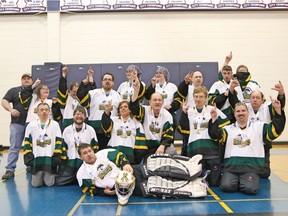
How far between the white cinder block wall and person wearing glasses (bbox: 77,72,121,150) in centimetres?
525

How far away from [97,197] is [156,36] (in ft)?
24.3

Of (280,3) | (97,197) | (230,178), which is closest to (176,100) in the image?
(230,178)

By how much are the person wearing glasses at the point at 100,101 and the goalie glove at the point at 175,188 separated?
5.09ft

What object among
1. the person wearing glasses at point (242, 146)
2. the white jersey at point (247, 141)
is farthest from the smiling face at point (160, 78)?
the white jersey at point (247, 141)

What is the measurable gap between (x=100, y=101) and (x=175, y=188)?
2177mm

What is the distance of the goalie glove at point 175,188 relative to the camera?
14.0ft

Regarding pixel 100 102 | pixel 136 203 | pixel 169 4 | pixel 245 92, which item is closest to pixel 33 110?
pixel 100 102

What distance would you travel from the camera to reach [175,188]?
4293mm

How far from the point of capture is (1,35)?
10.8 metres

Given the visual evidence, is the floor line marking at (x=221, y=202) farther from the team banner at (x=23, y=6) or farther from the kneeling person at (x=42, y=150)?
the team banner at (x=23, y=6)

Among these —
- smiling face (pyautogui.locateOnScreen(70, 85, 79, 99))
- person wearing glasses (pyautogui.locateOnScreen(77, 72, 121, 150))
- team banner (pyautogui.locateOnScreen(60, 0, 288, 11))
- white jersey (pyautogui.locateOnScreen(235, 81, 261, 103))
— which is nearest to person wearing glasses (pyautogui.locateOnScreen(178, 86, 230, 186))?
white jersey (pyautogui.locateOnScreen(235, 81, 261, 103))

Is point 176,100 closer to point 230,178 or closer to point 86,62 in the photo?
point 230,178

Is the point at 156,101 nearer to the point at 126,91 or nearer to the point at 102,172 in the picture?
the point at 126,91

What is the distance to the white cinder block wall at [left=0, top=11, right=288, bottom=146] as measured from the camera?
10641mm
